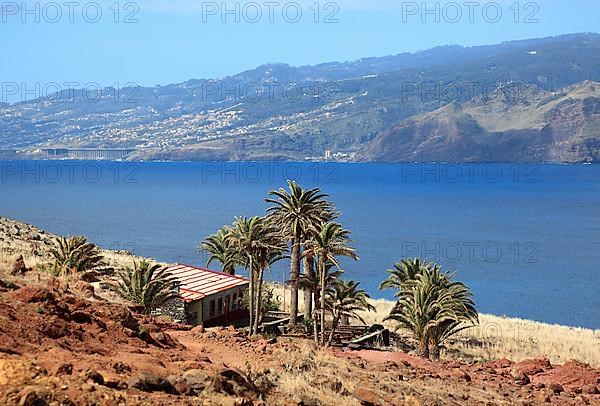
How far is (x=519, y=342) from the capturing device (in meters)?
42.2

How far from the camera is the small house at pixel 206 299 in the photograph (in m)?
34.4

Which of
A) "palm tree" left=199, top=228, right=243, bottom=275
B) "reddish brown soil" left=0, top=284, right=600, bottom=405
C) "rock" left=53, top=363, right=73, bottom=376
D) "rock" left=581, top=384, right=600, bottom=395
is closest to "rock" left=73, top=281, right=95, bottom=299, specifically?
"reddish brown soil" left=0, top=284, right=600, bottom=405

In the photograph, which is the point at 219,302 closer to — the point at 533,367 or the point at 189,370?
the point at 533,367

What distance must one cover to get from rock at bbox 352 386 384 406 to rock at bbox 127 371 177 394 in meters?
4.62

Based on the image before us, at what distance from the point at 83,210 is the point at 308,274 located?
132m

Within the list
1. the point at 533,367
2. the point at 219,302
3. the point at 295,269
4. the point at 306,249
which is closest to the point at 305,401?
the point at 533,367

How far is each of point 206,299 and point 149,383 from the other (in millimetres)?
25059

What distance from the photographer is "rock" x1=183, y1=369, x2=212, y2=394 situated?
1262 cm

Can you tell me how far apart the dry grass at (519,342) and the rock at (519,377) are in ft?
45.4

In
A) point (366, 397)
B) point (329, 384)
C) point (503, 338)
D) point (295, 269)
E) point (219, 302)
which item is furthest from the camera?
point (503, 338)

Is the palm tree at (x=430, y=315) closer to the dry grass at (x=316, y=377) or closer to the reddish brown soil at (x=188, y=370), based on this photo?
the reddish brown soil at (x=188, y=370)

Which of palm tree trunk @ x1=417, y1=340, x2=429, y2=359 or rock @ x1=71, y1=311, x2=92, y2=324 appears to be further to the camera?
palm tree trunk @ x1=417, y1=340, x2=429, y2=359

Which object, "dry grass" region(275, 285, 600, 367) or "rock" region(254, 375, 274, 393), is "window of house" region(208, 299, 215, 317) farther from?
"rock" region(254, 375, 274, 393)

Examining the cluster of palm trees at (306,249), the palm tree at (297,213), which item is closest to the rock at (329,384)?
the cluster of palm trees at (306,249)
